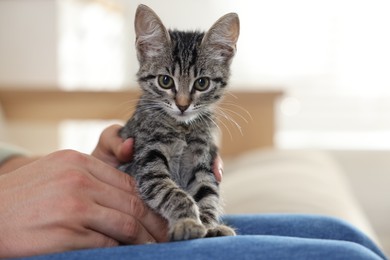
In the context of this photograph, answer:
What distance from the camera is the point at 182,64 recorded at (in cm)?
135

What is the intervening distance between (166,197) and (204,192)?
136 mm

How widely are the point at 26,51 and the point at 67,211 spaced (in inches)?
118

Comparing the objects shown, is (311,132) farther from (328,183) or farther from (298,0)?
(328,183)

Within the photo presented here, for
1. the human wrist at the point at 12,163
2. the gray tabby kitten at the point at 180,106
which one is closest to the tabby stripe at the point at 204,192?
the gray tabby kitten at the point at 180,106

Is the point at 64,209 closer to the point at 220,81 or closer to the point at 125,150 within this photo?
the point at 125,150

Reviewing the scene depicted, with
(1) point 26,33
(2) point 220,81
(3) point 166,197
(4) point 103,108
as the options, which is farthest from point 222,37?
(1) point 26,33

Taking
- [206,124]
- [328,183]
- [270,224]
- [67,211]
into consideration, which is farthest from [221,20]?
[328,183]

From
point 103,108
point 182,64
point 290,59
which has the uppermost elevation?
point 182,64

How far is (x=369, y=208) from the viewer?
307 centimetres

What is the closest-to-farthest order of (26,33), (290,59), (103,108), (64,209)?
(64,209) → (103,108) → (26,33) → (290,59)

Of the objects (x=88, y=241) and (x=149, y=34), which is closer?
(x=88, y=241)

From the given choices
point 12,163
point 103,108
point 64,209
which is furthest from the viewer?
point 103,108

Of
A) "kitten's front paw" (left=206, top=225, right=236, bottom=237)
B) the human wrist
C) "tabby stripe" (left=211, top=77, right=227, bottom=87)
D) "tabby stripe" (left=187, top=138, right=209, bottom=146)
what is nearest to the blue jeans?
"kitten's front paw" (left=206, top=225, right=236, bottom=237)

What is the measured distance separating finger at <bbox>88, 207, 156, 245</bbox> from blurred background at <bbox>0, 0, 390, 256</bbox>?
288 centimetres
